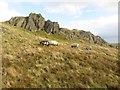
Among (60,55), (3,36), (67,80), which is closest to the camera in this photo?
(67,80)

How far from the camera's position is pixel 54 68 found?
23875mm

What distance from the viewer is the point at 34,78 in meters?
21.8

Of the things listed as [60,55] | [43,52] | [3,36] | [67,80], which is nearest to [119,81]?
[67,80]

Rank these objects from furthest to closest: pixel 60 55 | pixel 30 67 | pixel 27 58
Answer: pixel 60 55 → pixel 27 58 → pixel 30 67

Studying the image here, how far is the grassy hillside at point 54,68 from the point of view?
2152 cm

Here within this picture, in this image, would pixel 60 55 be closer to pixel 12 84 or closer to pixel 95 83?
pixel 95 83

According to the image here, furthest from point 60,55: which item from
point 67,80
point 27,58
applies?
point 67,80

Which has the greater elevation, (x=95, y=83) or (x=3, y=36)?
(x=3, y=36)

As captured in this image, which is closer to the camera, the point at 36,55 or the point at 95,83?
the point at 95,83

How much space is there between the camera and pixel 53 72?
2312 cm

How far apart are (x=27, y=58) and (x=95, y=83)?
7.37 m

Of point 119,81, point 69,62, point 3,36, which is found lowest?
point 119,81

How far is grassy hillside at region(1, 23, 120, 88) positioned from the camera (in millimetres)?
21516

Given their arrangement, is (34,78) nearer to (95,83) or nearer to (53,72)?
(53,72)
